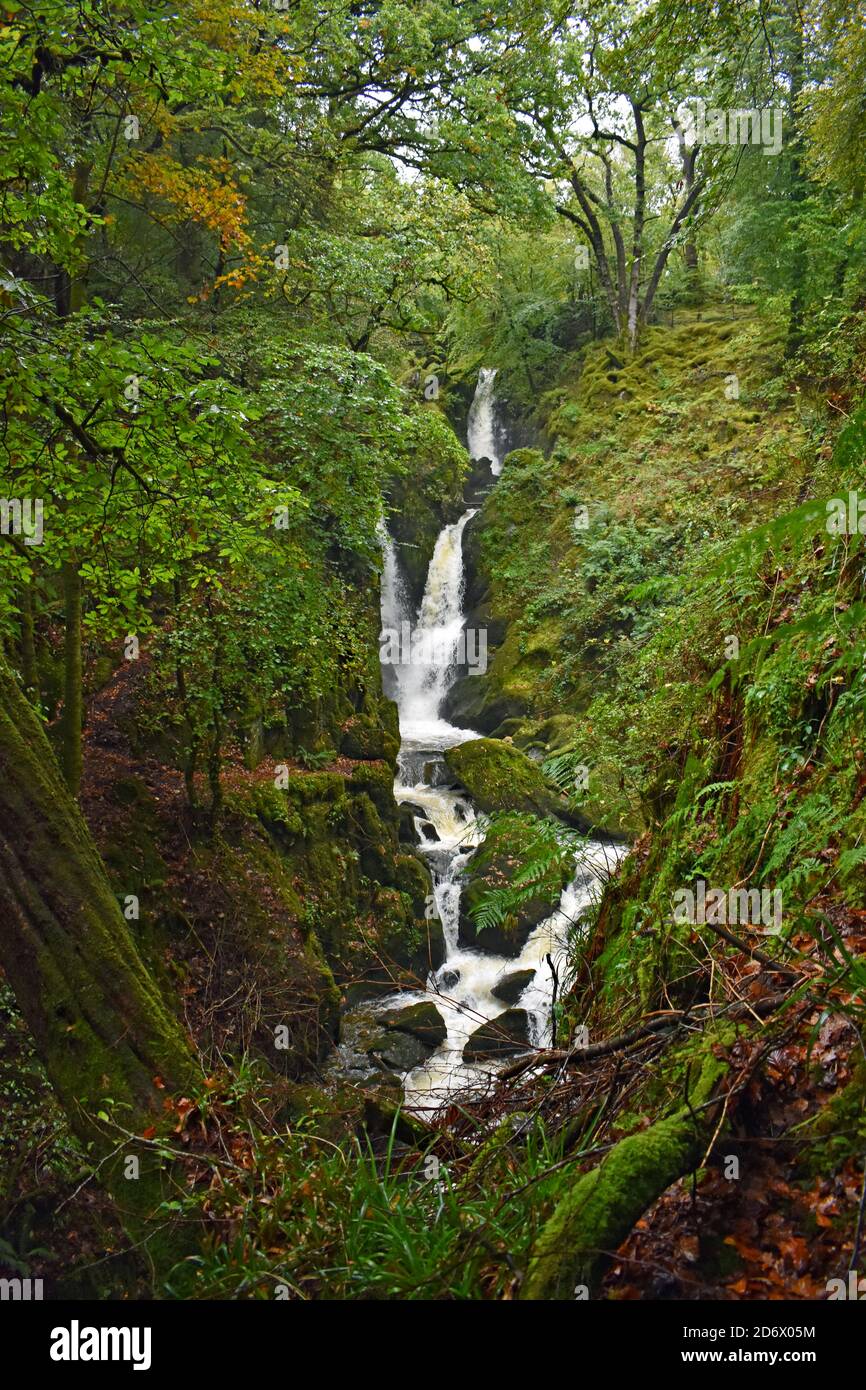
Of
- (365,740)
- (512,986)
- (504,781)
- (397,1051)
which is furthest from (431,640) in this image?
(397,1051)

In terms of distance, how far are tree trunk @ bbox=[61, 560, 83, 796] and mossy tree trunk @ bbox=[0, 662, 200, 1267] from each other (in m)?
2.98

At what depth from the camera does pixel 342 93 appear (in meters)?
12.3

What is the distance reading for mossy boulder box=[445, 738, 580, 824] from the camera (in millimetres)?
13031

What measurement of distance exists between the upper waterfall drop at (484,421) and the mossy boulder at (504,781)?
14.4 meters

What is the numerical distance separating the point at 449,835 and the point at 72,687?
24.7ft

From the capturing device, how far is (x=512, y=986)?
33.7 ft

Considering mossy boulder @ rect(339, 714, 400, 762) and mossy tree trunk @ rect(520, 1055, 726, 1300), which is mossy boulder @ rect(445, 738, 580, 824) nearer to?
mossy boulder @ rect(339, 714, 400, 762)

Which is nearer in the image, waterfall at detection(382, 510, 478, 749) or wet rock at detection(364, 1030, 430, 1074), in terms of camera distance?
wet rock at detection(364, 1030, 430, 1074)

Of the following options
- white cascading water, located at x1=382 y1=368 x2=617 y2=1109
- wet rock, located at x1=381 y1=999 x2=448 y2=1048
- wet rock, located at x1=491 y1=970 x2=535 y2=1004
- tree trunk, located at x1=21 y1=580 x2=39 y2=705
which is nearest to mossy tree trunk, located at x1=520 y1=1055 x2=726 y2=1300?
white cascading water, located at x1=382 y1=368 x2=617 y2=1109

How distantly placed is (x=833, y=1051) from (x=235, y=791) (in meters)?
8.01

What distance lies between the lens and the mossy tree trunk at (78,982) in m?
3.60

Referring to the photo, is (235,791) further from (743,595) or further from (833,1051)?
(833,1051)

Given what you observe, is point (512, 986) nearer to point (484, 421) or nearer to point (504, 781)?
point (504, 781)
